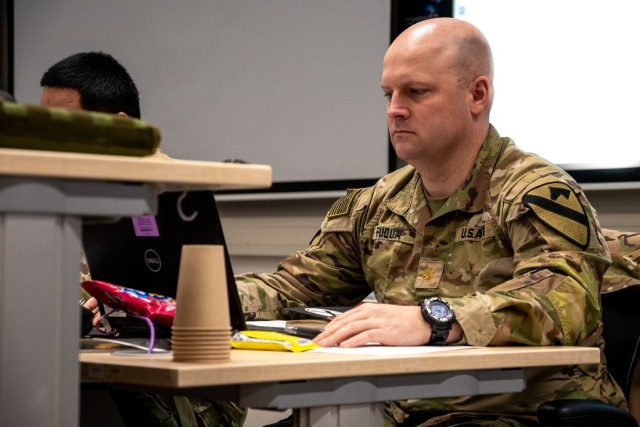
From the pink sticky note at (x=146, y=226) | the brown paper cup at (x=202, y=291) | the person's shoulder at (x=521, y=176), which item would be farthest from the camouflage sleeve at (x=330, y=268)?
the brown paper cup at (x=202, y=291)

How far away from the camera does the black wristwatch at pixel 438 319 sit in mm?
1638

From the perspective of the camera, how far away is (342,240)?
2.42 meters

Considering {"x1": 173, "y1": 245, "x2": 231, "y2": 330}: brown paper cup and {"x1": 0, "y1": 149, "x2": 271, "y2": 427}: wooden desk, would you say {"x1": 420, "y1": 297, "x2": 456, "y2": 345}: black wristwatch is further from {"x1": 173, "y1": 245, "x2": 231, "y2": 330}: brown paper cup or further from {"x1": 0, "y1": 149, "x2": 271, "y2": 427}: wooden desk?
{"x1": 0, "y1": 149, "x2": 271, "y2": 427}: wooden desk

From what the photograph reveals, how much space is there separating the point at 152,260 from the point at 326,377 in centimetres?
48

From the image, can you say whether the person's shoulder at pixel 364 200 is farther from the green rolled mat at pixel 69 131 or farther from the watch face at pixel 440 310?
the green rolled mat at pixel 69 131

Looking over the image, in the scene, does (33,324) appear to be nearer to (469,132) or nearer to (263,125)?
(469,132)

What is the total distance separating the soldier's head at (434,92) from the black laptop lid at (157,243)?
Answer: 0.69 metres

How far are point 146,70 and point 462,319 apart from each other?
295 centimetres

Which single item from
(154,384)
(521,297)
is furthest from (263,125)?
(154,384)

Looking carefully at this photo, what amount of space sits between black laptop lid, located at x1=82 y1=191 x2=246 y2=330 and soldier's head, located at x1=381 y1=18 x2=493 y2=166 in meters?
0.69

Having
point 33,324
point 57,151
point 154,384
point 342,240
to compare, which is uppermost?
point 57,151

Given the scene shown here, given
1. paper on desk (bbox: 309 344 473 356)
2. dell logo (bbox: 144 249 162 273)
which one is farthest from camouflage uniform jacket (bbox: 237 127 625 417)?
dell logo (bbox: 144 249 162 273)

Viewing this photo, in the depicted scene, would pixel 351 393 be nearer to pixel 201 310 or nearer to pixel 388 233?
pixel 201 310

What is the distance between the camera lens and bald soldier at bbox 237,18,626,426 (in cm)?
169
